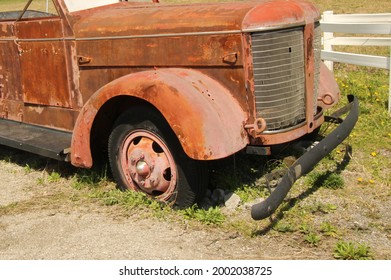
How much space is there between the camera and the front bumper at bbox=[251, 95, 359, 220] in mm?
3281

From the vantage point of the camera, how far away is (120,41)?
4195mm

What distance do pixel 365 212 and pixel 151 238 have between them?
5.48 ft

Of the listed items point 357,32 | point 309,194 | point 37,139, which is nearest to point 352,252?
point 309,194

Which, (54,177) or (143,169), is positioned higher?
(143,169)

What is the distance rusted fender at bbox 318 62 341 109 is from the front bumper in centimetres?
20

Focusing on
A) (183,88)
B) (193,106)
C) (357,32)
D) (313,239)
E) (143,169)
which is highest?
(357,32)

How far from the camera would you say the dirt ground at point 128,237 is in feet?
11.1

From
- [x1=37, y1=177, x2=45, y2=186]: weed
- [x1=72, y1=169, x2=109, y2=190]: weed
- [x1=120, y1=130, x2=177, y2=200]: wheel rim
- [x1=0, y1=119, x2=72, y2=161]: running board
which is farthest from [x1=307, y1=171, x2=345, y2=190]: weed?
[x1=37, y1=177, x2=45, y2=186]: weed

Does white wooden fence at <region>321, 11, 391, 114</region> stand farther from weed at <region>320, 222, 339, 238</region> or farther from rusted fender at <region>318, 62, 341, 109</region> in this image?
weed at <region>320, 222, 339, 238</region>

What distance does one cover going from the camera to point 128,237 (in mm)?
3605

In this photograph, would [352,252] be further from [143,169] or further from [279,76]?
[143,169]

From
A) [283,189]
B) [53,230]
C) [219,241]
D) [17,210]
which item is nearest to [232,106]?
[283,189]

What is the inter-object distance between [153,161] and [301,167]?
1.13 meters
